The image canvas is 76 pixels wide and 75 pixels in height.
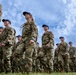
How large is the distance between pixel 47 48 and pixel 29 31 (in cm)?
432

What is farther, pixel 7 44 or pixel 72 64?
pixel 72 64

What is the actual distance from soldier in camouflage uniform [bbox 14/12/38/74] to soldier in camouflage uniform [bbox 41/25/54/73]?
3961 millimetres

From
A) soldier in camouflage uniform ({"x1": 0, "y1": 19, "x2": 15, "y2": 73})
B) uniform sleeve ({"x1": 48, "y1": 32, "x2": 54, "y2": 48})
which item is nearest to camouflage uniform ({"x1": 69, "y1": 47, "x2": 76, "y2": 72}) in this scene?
uniform sleeve ({"x1": 48, "y1": 32, "x2": 54, "y2": 48})

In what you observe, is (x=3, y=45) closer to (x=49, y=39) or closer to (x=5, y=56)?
(x=5, y=56)

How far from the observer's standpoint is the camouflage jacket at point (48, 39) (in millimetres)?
14828

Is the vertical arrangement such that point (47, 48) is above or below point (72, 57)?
below

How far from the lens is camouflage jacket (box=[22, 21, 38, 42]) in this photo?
35.0 ft

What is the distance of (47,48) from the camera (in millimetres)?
15102

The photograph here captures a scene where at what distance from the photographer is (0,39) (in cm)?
1354

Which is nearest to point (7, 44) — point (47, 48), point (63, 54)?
point (47, 48)

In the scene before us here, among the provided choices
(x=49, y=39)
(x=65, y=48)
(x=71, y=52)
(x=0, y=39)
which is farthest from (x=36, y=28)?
(x=71, y=52)

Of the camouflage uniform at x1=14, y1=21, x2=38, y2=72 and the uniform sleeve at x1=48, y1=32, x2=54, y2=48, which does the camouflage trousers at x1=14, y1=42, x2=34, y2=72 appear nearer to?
the camouflage uniform at x1=14, y1=21, x2=38, y2=72

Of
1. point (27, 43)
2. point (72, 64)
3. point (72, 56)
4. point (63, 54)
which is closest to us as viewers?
point (27, 43)

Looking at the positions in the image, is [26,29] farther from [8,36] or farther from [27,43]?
[8,36]
